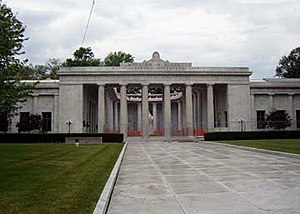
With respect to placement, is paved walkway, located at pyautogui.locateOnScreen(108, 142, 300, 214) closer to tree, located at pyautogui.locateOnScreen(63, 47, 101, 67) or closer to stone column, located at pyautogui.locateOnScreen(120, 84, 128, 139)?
stone column, located at pyautogui.locateOnScreen(120, 84, 128, 139)

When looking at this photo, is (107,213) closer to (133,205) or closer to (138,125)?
(133,205)

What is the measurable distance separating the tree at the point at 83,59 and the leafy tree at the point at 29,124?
26.6 meters

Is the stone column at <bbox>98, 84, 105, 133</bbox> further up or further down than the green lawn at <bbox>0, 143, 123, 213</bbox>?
further up

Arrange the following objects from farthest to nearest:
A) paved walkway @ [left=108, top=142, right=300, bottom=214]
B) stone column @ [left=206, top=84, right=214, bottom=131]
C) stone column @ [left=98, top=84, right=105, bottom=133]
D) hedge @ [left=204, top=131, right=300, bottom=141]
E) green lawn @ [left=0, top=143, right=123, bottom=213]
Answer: stone column @ [left=206, top=84, right=214, bottom=131] → stone column @ [left=98, top=84, right=105, bottom=133] → hedge @ [left=204, top=131, right=300, bottom=141] → paved walkway @ [left=108, top=142, right=300, bottom=214] → green lawn @ [left=0, top=143, right=123, bottom=213]

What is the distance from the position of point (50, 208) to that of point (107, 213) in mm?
1116

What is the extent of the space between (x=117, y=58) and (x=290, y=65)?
35909 millimetres

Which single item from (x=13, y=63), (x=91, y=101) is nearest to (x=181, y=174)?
(x=13, y=63)

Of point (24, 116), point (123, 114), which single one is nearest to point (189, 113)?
point (123, 114)

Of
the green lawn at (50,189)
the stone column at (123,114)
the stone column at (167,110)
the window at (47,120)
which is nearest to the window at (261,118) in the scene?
the stone column at (167,110)

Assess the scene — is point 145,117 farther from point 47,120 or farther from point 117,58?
point 117,58

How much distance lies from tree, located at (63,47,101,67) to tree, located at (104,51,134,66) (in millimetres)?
2421

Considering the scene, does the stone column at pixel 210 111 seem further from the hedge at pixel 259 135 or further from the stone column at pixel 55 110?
the stone column at pixel 55 110

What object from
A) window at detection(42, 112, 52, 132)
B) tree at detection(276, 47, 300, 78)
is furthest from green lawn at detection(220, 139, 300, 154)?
tree at detection(276, 47, 300, 78)

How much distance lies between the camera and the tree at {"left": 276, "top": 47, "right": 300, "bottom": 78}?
81.2m
